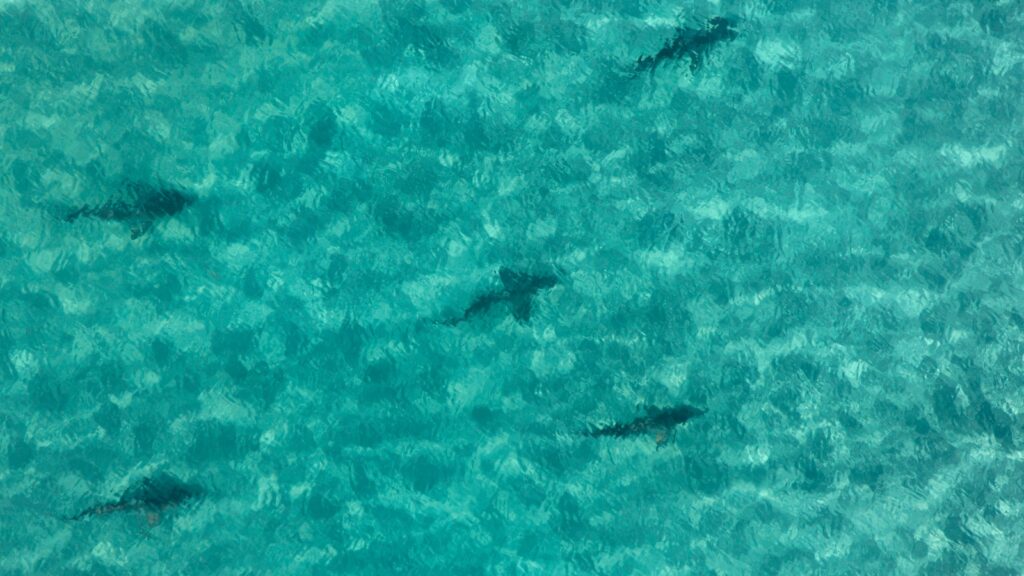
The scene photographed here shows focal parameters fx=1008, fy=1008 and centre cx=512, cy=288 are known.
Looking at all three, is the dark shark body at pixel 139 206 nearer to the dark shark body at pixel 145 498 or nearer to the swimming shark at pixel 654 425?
the dark shark body at pixel 145 498

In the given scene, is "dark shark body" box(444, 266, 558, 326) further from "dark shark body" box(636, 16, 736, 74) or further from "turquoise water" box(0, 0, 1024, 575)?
"dark shark body" box(636, 16, 736, 74)

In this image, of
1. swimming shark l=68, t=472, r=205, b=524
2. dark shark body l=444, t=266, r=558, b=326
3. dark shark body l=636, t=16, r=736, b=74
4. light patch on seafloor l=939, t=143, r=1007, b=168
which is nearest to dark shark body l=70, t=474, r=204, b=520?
swimming shark l=68, t=472, r=205, b=524

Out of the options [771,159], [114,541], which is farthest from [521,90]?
[114,541]

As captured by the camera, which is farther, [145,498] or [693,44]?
[693,44]

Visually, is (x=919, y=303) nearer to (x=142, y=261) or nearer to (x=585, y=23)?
(x=585, y=23)

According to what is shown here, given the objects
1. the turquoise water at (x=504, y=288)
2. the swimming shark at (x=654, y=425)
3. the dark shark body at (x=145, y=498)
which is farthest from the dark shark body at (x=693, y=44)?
the dark shark body at (x=145, y=498)

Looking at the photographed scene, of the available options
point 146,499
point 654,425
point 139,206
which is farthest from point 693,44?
point 146,499

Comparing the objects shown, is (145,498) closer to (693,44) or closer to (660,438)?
(660,438)
